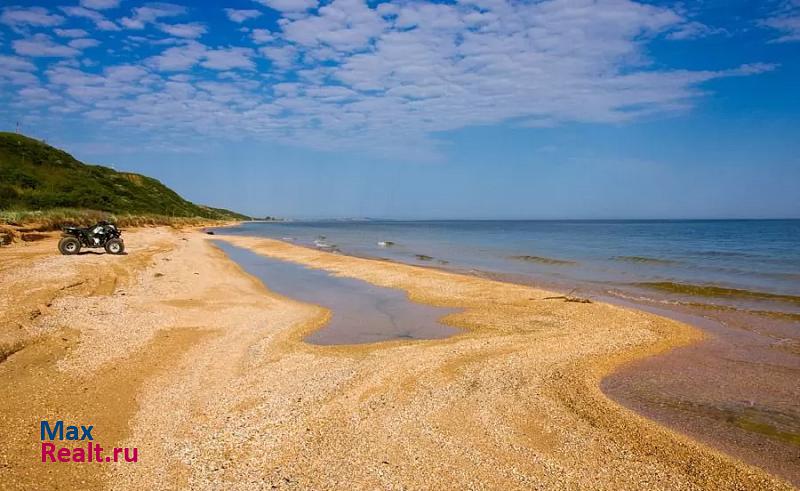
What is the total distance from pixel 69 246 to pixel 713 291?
1288 inches

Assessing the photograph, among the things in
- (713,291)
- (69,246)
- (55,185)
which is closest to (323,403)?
(713,291)

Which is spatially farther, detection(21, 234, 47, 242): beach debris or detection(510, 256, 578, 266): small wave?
detection(510, 256, 578, 266): small wave

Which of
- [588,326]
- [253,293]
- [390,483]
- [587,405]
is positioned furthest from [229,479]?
[253,293]

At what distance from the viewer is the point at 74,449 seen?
5719 mm

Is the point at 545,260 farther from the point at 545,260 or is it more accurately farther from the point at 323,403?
the point at 323,403

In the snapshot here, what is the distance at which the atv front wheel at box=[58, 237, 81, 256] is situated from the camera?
24500 mm

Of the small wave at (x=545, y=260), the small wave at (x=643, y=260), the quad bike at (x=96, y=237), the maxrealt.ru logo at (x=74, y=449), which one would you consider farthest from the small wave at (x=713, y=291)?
the quad bike at (x=96, y=237)

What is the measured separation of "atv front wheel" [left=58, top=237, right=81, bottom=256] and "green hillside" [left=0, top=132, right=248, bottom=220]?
28238 millimetres

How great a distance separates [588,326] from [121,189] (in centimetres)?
9282

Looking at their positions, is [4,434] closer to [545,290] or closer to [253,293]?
[253,293]

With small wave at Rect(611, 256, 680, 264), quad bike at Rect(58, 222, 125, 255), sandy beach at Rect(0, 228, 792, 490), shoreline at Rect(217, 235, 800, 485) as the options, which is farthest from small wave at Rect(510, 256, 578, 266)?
quad bike at Rect(58, 222, 125, 255)

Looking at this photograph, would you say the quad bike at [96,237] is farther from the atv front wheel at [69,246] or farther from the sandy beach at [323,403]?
the sandy beach at [323,403]

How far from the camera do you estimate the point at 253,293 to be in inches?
743

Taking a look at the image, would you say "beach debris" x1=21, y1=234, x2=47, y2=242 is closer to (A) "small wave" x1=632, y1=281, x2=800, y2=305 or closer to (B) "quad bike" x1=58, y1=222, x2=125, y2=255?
(B) "quad bike" x1=58, y1=222, x2=125, y2=255
